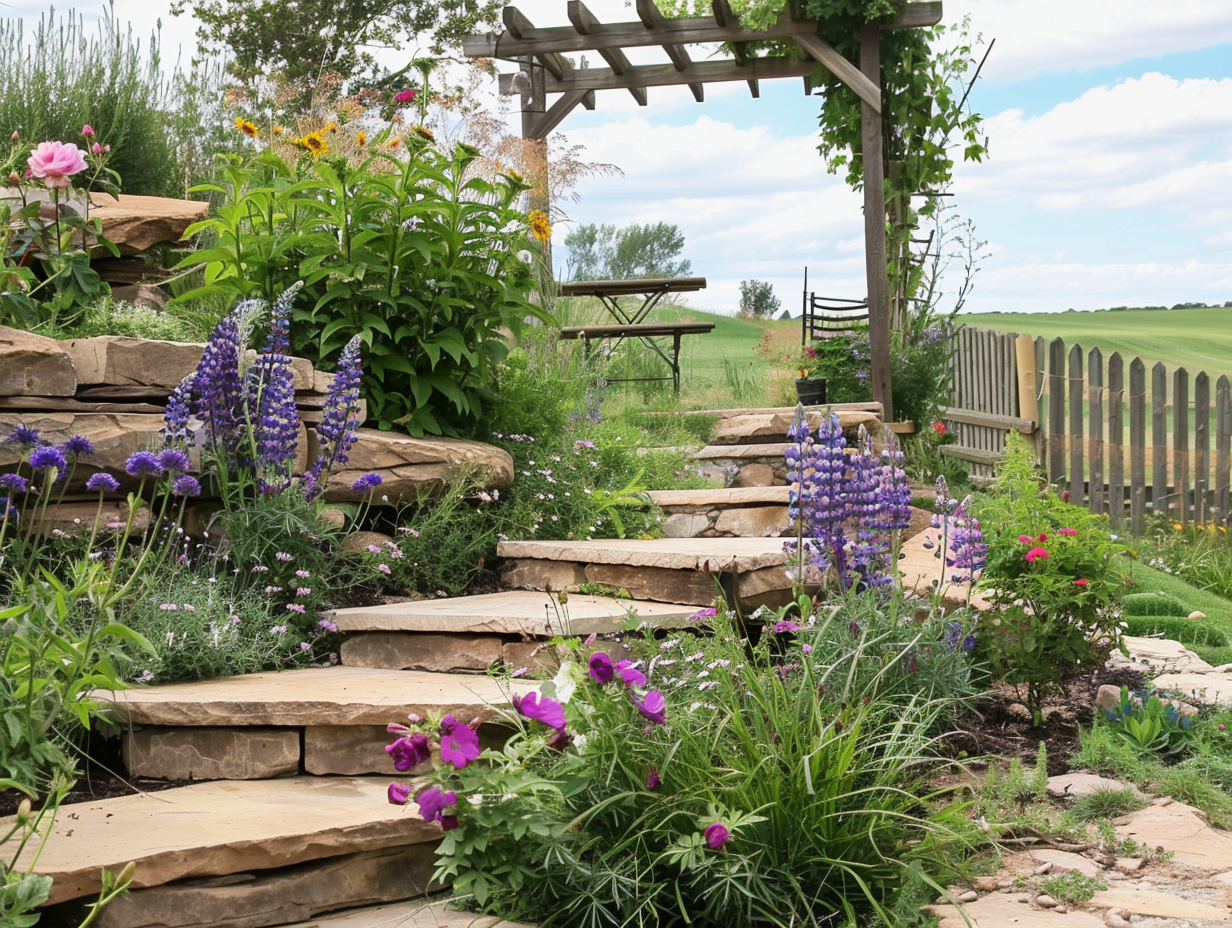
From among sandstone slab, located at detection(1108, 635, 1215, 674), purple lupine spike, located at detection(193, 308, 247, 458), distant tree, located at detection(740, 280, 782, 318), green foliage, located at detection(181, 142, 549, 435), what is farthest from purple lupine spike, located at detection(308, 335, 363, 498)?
distant tree, located at detection(740, 280, 782, 318)

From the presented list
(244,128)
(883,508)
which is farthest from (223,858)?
(244,128)

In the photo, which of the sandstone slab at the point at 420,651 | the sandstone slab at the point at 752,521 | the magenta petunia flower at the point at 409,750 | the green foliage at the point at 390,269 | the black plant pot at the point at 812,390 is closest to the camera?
the magenta petunia flower at the point at 409,750

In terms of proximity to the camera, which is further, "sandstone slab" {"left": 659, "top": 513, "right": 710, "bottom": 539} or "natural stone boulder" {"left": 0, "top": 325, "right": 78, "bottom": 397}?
"sandstone slab" {"left": 659, "top": 513, "right": 710, "bottom": 539}

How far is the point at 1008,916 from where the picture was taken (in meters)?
1.99

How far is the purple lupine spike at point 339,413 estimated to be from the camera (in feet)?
11.5

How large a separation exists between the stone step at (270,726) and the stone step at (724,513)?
101 inches

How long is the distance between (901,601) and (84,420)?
2688 mm

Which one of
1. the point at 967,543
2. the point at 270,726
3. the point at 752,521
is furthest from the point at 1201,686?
the point at 270,726

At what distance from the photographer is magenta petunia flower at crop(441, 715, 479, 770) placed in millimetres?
1875

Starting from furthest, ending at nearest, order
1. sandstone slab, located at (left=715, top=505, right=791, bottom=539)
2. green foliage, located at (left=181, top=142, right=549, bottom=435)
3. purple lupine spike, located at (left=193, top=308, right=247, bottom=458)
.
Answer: sandstone slab, located at (left=715, top=505, right=791, bottom=539), green foliage, located at (left=181, top=142, right=549, bottom=435), purple lupine spike, located at (left=193, top=308, right=247, bottom=458)

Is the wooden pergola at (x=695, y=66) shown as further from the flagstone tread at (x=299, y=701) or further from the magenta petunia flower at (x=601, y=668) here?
the magenta petunia flower at (x=601, y=668)

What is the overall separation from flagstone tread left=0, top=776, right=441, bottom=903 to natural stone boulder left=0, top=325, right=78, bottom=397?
158 cm

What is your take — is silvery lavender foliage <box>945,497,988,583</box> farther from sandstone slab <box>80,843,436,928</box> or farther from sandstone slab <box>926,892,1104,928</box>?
sandstone slab <box>80,843,436,928</box>

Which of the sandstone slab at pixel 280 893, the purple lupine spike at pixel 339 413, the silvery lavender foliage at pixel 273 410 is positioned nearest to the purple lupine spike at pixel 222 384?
the silvery lavender foliage at pixel 273 410
